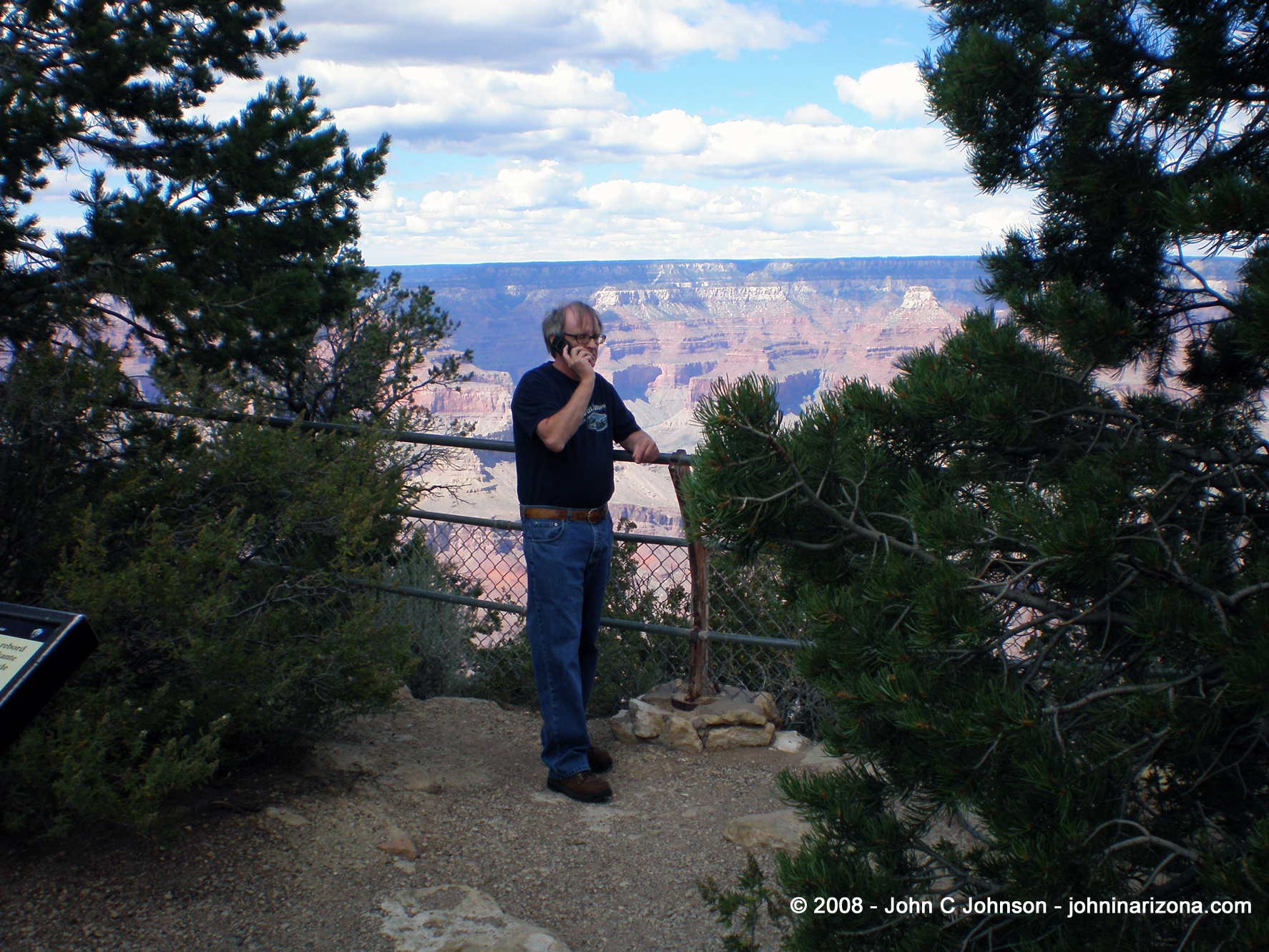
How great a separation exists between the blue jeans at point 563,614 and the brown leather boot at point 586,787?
0.02 m

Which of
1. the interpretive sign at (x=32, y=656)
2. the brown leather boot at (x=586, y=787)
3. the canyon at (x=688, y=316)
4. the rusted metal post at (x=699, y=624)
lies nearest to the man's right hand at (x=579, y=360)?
the rusted metal post at (x=699, y=624)

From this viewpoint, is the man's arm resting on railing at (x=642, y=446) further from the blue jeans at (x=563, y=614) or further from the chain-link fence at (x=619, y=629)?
the chain-link fence at (x=619, y=629)

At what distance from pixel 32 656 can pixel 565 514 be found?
1.93 m

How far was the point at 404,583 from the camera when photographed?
5.59 metres

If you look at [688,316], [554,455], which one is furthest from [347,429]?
[688,316]

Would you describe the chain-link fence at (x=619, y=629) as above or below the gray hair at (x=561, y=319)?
below

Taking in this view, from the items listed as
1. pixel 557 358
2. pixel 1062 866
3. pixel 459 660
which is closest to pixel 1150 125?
pixel 1062 866

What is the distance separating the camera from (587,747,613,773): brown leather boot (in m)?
3.82

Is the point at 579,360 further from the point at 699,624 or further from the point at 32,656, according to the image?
the point at 32,656

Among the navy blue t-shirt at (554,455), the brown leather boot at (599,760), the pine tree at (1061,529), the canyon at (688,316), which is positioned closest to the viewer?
the pine tree at (1061,529)

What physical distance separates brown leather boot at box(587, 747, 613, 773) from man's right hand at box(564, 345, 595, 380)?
1.56 meters

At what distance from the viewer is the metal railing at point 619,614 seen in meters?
4.16

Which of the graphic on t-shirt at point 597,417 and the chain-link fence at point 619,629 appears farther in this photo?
the chain-link fence at point 619,629

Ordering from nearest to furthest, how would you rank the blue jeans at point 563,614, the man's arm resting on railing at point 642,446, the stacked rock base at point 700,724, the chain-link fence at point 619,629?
1. the blue jeans at point 563,614
2. the man's arm resting on railing at point 642,446
3. the stacked rock base at point 700,724
4. the chain-link fence at point 619,629
